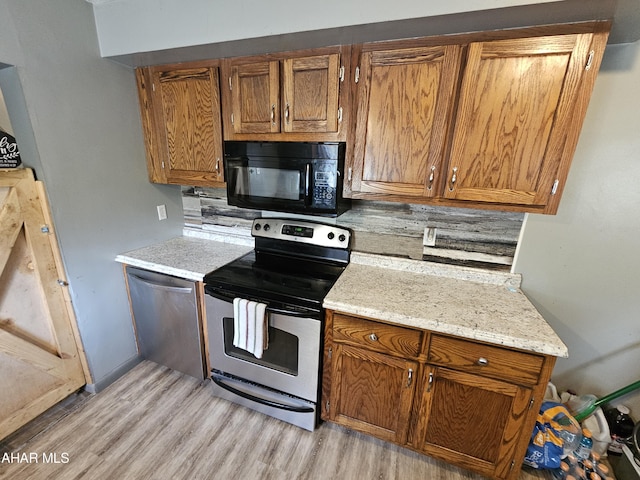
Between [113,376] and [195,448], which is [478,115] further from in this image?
[113,376]

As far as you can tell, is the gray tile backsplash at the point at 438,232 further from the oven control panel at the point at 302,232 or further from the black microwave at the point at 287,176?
the black microwave at the point at 287,176

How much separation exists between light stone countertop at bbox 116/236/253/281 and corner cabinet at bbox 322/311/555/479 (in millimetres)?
899

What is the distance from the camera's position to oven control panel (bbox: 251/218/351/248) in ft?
5.95

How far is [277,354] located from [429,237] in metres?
1.15

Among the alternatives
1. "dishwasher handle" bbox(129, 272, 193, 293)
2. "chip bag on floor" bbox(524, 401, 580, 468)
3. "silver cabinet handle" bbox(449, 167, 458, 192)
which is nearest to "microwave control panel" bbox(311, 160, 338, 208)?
"silver cabinet handle" bbox(449, 167, 458, 192)

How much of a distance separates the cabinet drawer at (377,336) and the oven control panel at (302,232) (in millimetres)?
561

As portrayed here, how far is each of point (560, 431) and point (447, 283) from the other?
932mm

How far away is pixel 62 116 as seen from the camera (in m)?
1.52

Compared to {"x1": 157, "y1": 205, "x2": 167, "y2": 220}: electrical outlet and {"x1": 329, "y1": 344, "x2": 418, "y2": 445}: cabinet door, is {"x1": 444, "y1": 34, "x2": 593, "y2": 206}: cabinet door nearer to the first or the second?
{"x1": 329, "y1": 344, "x2": 418, "y2": 445}: cabinet door

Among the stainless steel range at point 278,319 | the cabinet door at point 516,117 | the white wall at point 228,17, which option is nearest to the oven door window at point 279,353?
the stainless steel range at point 278,319

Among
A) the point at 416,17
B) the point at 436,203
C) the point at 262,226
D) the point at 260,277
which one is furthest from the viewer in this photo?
the point at 262,226

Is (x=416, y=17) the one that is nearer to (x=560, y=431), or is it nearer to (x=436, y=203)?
(x=436, y=203)

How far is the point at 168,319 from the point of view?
1.87 metres

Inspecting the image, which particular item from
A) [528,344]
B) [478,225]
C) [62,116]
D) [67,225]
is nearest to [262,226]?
[67,225]
